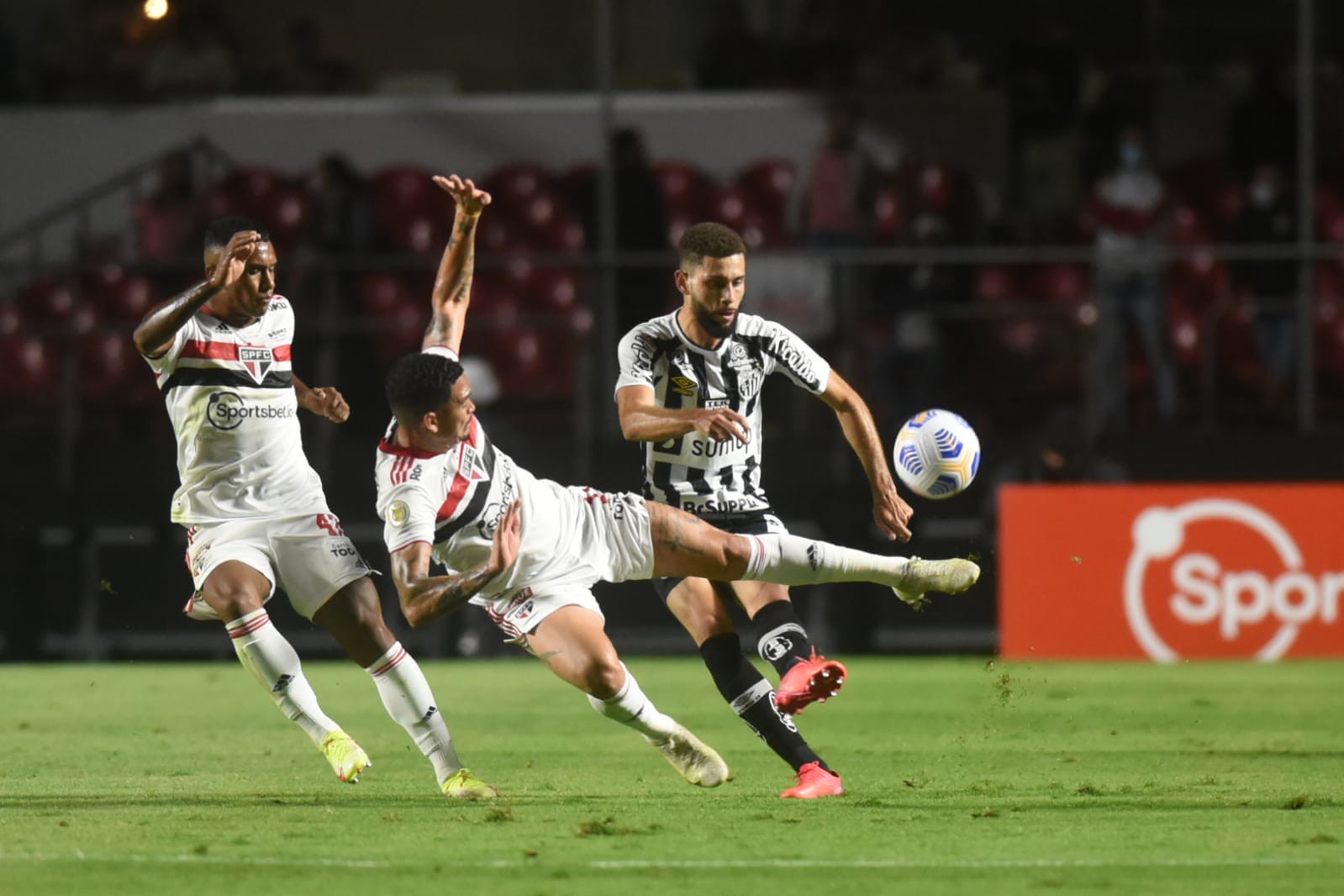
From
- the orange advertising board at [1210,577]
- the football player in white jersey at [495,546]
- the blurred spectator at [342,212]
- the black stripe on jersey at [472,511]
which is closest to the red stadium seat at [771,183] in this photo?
the blurred spectator at [342,212]

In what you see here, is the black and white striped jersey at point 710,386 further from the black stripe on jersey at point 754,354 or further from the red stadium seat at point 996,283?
the red stadium seat at point 996,283

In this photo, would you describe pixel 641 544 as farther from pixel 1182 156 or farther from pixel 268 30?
pixel 268 30

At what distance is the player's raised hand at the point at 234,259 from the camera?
22.4 ft

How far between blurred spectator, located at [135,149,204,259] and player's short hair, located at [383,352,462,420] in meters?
9.52

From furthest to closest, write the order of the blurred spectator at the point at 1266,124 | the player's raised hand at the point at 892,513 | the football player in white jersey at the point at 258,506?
the blurred spectator at the point at 1266,124, the football player in white jersey at the point at 258,506, the player's raised hand at the point at 892,513

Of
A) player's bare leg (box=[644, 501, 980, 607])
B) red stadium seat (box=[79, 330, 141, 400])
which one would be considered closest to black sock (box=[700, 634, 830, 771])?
player's bare leg (box=[644, 501, 980, 607])

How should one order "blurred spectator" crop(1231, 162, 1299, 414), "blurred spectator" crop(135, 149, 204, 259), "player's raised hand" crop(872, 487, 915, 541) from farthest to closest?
"blurred spectator" crop(135, 149, 204, 259), "blurred spectator" crop(1231, 162, 1299, 414), "player's raised hand" crop(872, 487, 915, 541)

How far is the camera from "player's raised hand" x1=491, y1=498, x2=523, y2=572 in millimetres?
Result: 6297

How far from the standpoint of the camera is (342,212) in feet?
50.3

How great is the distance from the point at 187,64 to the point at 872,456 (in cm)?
1218

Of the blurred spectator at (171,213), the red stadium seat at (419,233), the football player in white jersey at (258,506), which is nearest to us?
the football player in white jersey at (258,506)

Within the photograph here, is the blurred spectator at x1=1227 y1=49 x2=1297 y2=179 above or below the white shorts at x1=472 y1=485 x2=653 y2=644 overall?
above

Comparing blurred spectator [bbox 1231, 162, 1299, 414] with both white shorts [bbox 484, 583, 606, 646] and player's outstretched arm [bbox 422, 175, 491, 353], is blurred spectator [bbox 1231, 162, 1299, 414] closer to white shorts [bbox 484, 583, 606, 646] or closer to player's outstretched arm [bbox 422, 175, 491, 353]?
player's outstretched arm [bbox 422, 175, 491, 353]

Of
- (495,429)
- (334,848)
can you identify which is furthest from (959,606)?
(334,848)
